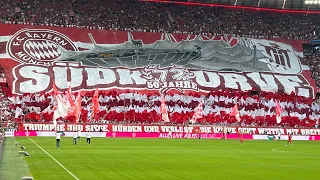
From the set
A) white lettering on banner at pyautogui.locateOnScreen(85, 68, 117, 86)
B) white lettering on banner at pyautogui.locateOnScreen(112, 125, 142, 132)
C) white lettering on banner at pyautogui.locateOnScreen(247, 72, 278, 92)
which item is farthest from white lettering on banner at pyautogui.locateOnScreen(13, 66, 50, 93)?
white lettering on banner at pyautogui.locateOnScreen(247, 72, 278, 92)

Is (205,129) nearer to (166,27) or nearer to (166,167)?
(166,27)

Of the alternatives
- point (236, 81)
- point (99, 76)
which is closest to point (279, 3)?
point (236, 81)

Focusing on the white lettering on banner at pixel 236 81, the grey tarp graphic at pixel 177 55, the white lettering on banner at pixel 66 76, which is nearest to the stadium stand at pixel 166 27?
the white lettering on banner at pixel 236 81

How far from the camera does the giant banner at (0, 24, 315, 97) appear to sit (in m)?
89.9

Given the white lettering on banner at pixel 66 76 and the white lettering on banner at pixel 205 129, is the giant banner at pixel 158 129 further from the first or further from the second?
the white lettering on banner at pixel 66 76

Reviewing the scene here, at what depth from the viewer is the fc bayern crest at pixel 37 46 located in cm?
9050

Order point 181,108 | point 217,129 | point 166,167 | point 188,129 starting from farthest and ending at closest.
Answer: point 181,108 < point 217,129 < point 188,129 < point 166,167

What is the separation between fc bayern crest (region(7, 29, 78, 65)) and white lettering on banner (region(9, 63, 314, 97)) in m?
1.54

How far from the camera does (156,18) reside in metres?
106

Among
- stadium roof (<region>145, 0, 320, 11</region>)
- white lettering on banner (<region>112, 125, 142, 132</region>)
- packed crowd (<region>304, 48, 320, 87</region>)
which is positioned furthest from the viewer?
stadium roof (<region>145, 0, 320, 11</region>)

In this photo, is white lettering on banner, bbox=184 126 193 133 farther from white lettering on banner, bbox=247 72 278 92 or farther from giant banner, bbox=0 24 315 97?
white lettering on banner, bbox=247 72 278 92

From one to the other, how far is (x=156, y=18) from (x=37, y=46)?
22.3m

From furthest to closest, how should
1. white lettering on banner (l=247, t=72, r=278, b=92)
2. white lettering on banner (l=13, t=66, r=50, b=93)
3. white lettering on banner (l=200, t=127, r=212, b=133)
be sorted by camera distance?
1. white lettering on banner (l=247, t=72, r=278, b=92)
2. white lettering on banner (l=13, t=66, r=50, b=93)
3. white lettering on banner (l=200, t=127, r=212, b=133)

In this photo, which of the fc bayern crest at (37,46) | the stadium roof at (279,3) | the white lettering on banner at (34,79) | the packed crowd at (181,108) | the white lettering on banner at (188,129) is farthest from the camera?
the stadium roof at (279,3)
